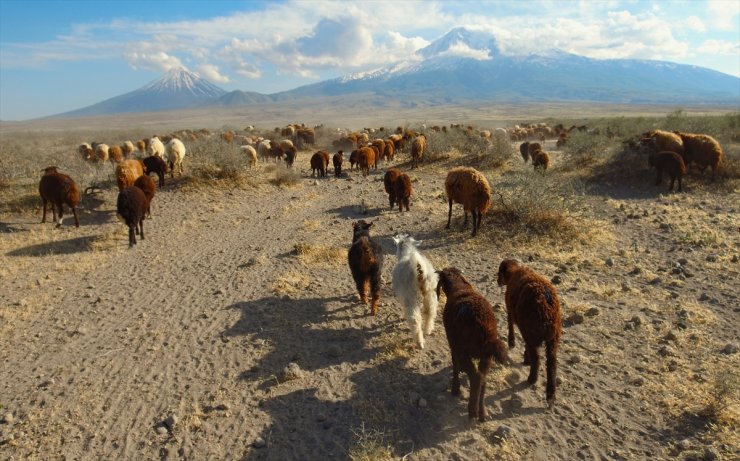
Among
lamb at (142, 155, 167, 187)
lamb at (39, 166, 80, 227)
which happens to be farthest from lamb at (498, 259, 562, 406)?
lamb at (142, 155, 167, 187)

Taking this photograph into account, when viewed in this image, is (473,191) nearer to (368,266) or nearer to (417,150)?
(368,266)

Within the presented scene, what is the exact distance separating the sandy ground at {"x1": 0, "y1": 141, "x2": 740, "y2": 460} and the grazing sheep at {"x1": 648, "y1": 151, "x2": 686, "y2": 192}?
3.61 m

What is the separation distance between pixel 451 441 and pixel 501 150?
689 inches

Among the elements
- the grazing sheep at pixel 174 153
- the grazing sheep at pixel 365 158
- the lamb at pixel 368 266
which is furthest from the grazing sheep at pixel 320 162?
the lamb at pixel 368 266

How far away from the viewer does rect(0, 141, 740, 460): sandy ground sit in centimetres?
406

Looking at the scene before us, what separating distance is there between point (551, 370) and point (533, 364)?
0.29 meters

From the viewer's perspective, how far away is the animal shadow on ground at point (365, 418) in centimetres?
396

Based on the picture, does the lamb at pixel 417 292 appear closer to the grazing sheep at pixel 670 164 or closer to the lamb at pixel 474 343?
the lamb at pixel 474 343

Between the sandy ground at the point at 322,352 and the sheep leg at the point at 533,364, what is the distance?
11 cm

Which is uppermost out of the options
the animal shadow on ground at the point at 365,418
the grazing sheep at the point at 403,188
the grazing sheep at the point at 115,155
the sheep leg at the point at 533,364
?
the grazing sheep at the point at 115,155

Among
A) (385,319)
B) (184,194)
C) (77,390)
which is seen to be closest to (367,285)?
(385,319)

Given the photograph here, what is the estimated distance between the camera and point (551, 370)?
438 centimetres

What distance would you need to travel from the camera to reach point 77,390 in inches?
193

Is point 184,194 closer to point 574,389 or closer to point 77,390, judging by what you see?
point 77,390
